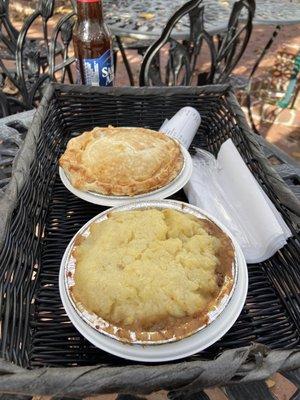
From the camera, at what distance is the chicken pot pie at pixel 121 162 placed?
1003mm

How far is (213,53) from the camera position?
6.06 ft

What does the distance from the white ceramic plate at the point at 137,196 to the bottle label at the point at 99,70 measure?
0.38 metres

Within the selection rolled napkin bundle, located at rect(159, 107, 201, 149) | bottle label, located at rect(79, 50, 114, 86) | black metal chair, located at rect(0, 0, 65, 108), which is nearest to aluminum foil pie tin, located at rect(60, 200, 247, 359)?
rolled napkin bundle, located at rect(159, 107, 201, 149)

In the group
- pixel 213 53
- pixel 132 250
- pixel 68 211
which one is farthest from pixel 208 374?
pixel 213 53

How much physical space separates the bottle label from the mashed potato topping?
1.96 feet

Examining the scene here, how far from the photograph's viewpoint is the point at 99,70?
50.3 inches

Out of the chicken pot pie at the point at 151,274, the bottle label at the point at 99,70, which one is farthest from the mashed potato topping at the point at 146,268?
the bottle label at the point at 99,70

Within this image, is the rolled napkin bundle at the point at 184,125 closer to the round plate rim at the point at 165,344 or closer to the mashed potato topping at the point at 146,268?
the mashed potato topping at the point at 146,268

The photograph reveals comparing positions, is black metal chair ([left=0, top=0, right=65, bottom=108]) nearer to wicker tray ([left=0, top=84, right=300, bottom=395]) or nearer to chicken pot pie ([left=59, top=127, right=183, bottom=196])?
wicker tray ([left=0, top=84, right=300, bottom=395])

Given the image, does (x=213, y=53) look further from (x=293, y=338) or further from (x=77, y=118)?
(x=293, y=338)

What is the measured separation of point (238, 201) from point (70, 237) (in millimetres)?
446

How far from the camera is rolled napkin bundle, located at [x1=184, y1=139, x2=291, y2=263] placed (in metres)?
0.90

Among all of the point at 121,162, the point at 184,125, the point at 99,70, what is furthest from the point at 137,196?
the point at 99,70

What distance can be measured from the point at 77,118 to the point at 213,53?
86cm
